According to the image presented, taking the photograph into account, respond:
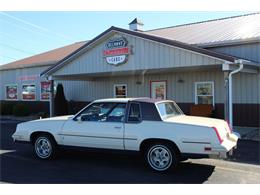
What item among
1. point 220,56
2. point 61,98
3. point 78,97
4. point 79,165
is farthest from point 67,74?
point 79,165

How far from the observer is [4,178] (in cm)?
642

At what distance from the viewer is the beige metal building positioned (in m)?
12.8

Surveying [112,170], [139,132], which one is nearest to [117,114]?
[139,132]

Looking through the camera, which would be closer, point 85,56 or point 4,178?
point 4,178

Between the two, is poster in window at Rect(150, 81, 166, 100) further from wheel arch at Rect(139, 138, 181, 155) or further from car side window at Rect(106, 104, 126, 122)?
wheel arch at Rect(139, 138, 181, 155)

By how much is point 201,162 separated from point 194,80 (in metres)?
8.82

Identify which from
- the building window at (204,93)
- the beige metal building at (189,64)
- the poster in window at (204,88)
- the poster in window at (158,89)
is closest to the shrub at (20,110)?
the beige metal building at (189,64)

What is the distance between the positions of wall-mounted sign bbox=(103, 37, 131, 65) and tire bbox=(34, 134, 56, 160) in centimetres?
714

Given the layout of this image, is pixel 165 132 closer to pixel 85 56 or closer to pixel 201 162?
pixel 201 162

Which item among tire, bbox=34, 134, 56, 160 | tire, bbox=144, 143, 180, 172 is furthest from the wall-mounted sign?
tire, bbox=144, 143, 180, 172

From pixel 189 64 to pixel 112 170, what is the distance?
6.76 metres

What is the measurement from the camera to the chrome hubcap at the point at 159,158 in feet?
22.3

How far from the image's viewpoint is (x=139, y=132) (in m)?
7.00

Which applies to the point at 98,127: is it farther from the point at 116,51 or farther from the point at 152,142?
the point at 116,51
